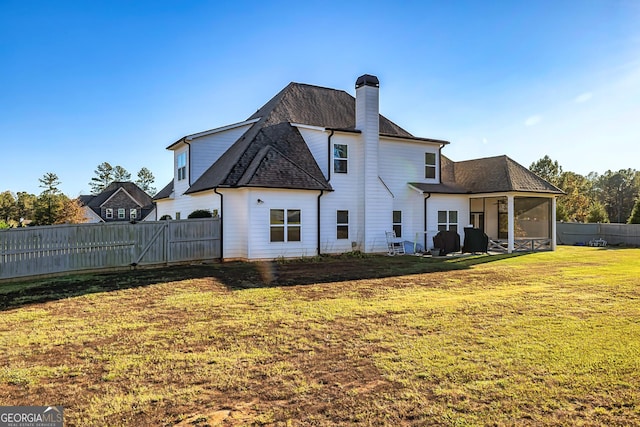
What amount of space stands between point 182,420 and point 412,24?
14.9 metres

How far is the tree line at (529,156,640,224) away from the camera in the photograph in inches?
2020

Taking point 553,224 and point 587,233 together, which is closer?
point 553,224

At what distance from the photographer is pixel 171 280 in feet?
40.3

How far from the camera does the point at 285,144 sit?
768 inches

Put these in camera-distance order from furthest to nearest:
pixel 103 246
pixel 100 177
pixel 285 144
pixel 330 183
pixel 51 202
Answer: pixel 100 177
pixel 51 202
pixel 285 144
pixel 330 183
pixel 103 246

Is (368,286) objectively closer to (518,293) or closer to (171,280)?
(518,293)

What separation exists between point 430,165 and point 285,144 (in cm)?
898

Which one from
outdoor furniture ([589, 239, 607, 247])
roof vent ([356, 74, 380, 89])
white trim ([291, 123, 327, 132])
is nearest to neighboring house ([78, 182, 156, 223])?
white trim ([291, 123, 327, 132])

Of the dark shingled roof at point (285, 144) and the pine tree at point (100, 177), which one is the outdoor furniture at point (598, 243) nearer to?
the dark shingled roof at point (285, 144)

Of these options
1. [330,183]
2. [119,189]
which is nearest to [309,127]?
[330,183]

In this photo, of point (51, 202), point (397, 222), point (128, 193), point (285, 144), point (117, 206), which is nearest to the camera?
point (285, 144)

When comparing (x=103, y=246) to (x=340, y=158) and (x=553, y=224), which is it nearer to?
(x=340, y=158)

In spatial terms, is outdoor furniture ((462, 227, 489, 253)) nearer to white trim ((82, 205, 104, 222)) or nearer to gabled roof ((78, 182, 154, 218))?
gabled roof ((78, 182, 154, 218))

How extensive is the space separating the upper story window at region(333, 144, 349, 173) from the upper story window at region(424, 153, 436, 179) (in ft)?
19.0
